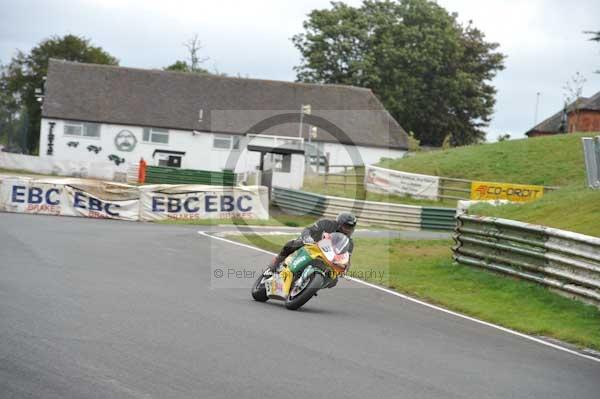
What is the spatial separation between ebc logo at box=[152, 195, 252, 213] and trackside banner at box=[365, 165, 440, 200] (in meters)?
14.0

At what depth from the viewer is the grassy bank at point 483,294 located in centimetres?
1351

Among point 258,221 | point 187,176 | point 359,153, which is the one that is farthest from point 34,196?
point 359,153

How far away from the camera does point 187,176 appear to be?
50.7 meters

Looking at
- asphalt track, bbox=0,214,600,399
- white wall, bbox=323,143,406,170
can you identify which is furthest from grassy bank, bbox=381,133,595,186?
asphalt track, bbox=0,214,600,399

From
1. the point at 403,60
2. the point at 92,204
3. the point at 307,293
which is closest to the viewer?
the point at 307,293

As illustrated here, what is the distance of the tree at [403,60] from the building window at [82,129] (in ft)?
78.7

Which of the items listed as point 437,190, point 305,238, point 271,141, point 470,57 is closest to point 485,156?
point 437,190

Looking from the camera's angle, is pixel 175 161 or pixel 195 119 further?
pixel 195 119

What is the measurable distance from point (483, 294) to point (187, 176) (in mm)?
35563

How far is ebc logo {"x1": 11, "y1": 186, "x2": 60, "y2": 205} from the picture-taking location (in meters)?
31.0

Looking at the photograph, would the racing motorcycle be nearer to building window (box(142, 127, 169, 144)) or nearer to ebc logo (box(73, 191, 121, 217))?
ebc logo (box(73, 191, 121, 217))

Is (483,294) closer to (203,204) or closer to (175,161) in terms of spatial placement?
(203,204)

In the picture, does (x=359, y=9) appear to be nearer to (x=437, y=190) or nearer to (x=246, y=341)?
(x=437, y=190)

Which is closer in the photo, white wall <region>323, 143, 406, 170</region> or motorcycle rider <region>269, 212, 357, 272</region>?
motorcycle rider <region>269, 212, 357, 272</region>
